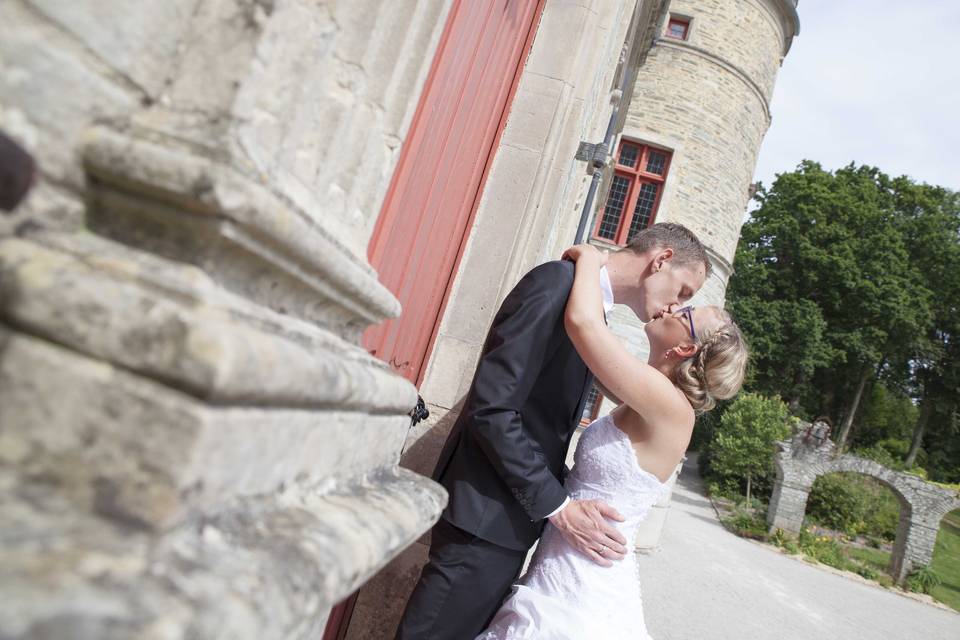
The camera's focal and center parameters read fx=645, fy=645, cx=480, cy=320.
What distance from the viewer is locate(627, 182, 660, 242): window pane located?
17.0m

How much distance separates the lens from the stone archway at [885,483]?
1708 centimetres

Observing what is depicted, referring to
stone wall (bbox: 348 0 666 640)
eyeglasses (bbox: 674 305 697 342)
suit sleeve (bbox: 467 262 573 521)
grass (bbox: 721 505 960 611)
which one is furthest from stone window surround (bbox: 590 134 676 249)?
suit sleeve (bbox: 467 262 573 521)

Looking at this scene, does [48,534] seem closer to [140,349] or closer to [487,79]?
[140,349]

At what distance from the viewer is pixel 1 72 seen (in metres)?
0.69

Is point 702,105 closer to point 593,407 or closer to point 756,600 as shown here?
point 593,407

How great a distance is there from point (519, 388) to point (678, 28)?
17.6 meters

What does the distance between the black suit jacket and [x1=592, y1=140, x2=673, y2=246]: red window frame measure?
14933 millimetres

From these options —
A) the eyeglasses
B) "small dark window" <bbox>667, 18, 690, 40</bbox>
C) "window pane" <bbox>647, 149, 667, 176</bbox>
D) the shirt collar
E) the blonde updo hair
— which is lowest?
the blonde updo hair

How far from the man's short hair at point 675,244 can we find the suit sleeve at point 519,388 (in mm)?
625

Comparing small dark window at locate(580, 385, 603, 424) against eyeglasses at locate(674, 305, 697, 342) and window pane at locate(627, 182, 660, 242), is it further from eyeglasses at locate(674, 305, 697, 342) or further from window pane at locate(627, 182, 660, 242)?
eyeglasses at locate(674, 305, 697, 342)

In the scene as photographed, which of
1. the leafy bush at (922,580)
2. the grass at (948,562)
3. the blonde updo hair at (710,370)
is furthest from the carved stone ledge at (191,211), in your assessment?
the leafy bush at (922,580)

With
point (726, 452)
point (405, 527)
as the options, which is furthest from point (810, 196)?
point (405, 527)

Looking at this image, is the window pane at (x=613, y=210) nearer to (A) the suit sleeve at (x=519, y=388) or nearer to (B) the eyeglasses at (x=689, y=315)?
(B) the eyeglasses at (x=689, y=315)

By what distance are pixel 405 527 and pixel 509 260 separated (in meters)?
2.12
